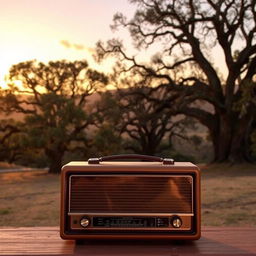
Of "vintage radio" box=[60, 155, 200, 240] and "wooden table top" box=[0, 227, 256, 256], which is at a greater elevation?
"vintage radio" box=[60, 155, 200, 240]

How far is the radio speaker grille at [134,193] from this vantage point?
6.07 ft

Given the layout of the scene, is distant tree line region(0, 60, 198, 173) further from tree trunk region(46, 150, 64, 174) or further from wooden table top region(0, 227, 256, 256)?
wooden table top region(0, 227, 256, 256)

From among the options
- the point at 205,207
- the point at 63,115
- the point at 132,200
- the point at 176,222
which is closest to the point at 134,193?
the point at 132,200

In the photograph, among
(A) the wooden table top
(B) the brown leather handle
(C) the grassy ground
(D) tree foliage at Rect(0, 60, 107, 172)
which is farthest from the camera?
(D) tree foliage at Rect(0, 60, 107, 172)

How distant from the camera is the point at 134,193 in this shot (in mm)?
1853

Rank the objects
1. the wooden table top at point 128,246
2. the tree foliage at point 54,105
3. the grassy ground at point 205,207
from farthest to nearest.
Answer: the tree foliage at point 54,105, the grassy ground at point 205,207, the wooden table top at point 128,246

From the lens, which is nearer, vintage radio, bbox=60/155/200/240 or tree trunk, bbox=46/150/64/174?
vintage radio, bbox=60/155/200/240

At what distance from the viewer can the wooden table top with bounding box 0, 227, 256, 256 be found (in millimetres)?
1781

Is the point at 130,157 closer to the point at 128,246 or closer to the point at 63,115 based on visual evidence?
the point at 128,246

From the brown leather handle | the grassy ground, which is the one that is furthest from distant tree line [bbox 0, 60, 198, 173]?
the brown leather handle

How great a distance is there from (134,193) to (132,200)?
3cm

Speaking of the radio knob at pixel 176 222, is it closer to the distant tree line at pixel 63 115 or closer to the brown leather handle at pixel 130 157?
the brown leather handle at pixel 130 157

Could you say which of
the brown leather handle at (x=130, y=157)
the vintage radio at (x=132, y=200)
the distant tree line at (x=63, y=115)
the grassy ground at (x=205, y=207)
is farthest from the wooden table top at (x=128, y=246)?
the distant tree line at (x=63, y=115)

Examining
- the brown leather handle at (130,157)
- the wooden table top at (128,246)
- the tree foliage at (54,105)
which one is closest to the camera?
the wooden table top at (128,246)
